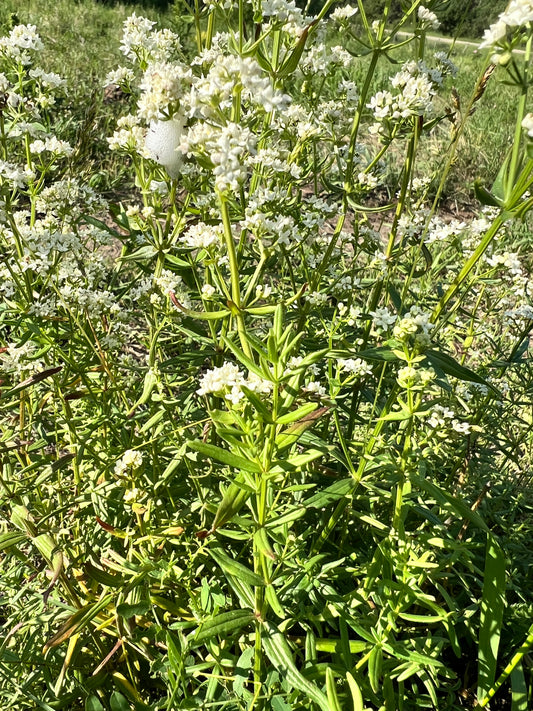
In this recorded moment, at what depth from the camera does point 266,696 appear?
2.05 meters

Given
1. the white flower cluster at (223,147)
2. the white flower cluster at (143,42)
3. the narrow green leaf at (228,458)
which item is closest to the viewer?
the white flower cluster at (223,147)

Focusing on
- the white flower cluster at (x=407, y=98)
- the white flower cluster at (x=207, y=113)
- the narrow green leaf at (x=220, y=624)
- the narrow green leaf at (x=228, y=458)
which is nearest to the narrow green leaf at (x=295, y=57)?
the white flower cluster at (x=207, y=113)

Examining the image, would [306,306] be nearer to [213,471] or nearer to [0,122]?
[213,471]

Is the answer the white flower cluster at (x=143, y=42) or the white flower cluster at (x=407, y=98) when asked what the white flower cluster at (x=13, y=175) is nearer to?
the white flower cluster at (x=143, y=42)

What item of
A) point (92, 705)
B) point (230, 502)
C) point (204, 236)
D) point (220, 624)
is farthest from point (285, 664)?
point (204, 236)

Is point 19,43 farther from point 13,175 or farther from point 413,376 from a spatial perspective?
point 413,376

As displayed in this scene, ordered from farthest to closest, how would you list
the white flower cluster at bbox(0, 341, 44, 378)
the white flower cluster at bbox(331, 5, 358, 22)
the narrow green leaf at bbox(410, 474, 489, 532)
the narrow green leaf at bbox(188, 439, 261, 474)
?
the white flower cluster at bbox(331, 5, 358, 22) → the white flower cluster at bbox(0, 341, 44, 378) → the narrow green leaf at bbox(410, 474, 489, 532) → the narrow green leaf at bbox(188, 439, 261, 474)

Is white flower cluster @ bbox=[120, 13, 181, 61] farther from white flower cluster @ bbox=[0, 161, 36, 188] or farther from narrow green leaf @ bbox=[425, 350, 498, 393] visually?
narrow green leaf @ bbox=[425, 350, 498, 393]

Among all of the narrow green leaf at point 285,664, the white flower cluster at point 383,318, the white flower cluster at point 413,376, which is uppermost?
the white flower cluster at point 413,376

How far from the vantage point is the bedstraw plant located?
182 centimetres

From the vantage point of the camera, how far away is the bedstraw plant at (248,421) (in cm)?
182

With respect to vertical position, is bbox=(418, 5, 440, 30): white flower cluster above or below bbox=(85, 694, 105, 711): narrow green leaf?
above

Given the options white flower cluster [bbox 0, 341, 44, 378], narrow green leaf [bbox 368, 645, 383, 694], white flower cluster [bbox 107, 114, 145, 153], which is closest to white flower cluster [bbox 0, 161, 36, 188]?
white flower cluster [bbox 107, 114, 145, 153]

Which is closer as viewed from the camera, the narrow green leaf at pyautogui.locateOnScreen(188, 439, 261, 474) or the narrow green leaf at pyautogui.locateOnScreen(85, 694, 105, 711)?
the narrow green leaf at pyautogui.locateOnScreen(188, 439, 261, 474)
